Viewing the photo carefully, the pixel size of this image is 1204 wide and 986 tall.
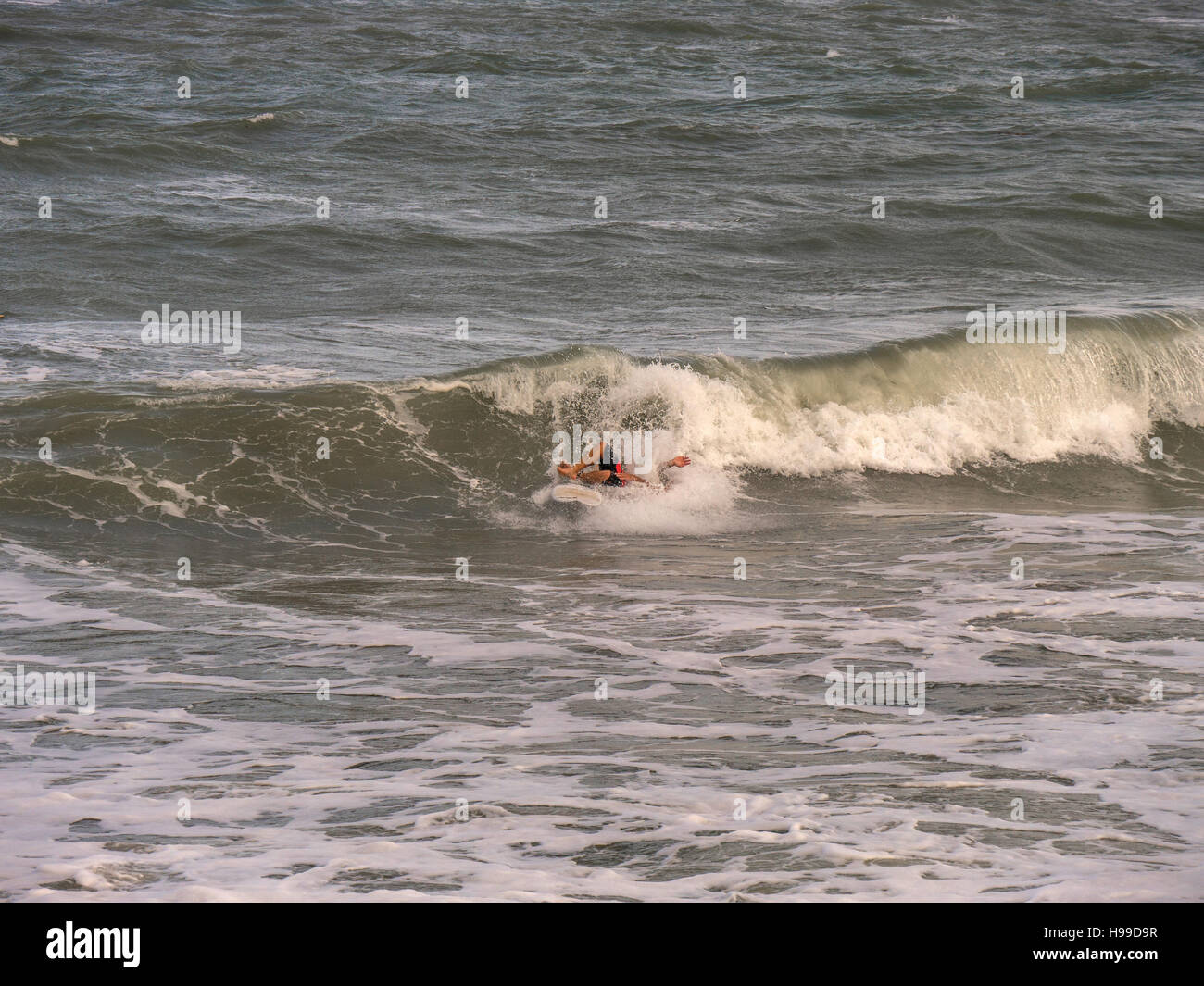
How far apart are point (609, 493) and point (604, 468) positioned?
10.0 inches

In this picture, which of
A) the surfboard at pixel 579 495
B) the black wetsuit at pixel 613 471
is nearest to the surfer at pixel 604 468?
the black wetsuit at pixel 613 471

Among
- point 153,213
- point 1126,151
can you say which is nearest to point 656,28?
point 1126,151

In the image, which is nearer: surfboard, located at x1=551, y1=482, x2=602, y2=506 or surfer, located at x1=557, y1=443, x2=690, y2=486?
surfboard, located at x1=551, y1=482, x2=602, y2=506

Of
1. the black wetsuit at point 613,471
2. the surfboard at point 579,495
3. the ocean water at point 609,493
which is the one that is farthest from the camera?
the black wetsuit at point 613,471

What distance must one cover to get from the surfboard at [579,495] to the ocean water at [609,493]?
18 cm

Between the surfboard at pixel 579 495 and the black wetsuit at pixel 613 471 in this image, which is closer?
the surfboard at pixel 579 495

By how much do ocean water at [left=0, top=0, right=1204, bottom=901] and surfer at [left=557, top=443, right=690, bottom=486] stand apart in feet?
0.59

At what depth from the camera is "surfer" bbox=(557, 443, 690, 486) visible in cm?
1362

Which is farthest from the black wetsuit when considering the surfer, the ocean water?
the ocean water

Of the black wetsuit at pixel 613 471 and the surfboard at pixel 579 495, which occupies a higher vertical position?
the black wetsuit at pixel 613 471

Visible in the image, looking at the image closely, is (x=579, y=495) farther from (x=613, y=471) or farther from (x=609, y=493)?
(x=613, y=471)

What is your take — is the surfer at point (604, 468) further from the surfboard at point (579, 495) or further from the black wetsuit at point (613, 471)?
the surfboard at point (579, 495)

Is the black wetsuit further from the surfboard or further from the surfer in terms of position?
the surfboard

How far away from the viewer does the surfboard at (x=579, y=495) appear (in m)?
13.5
